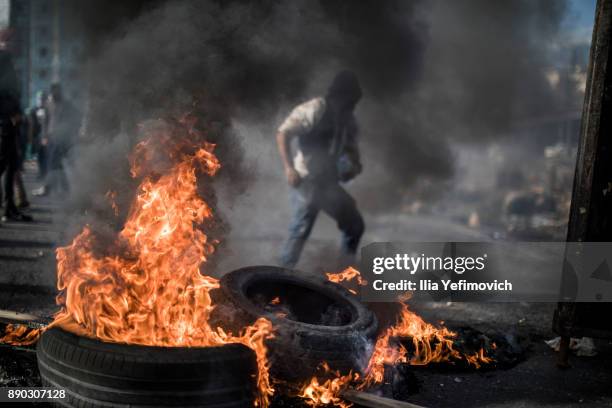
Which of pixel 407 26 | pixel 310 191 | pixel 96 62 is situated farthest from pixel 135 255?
pixel 407 26

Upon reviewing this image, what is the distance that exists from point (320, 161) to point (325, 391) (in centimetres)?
319

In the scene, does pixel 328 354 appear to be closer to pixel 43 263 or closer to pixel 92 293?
pixel 92 293

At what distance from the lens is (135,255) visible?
11.7 feet

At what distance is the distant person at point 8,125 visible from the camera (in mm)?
8242

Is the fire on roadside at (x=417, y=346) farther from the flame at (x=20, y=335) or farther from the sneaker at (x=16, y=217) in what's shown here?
the sneaker at (x=16, y=217)

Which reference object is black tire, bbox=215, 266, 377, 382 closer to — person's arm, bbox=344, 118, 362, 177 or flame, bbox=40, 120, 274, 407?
flame, bbox=40, 120, 274, 407

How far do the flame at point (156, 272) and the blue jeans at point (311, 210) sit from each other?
1953 mm

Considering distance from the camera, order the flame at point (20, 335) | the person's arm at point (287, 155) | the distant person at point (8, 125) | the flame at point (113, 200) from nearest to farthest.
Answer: the flame at point (20, 335) → the flame at point (113, 200) → the person's arm at point (287, 155) → the distant person at point (8, 125)

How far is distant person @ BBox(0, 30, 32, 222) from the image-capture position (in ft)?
27.0

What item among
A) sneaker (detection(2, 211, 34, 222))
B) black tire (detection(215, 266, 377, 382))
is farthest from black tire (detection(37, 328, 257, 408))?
sneaker (detection(2, 211, 34, 222))

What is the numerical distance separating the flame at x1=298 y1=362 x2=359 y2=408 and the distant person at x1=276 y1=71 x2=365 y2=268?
2689mm

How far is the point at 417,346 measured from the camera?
4.21 m

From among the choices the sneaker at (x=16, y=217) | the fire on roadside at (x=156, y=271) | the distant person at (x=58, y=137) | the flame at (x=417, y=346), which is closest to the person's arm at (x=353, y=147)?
the flame at (x=417, y=346)

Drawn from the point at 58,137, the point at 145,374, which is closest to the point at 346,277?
the point at 145,374
